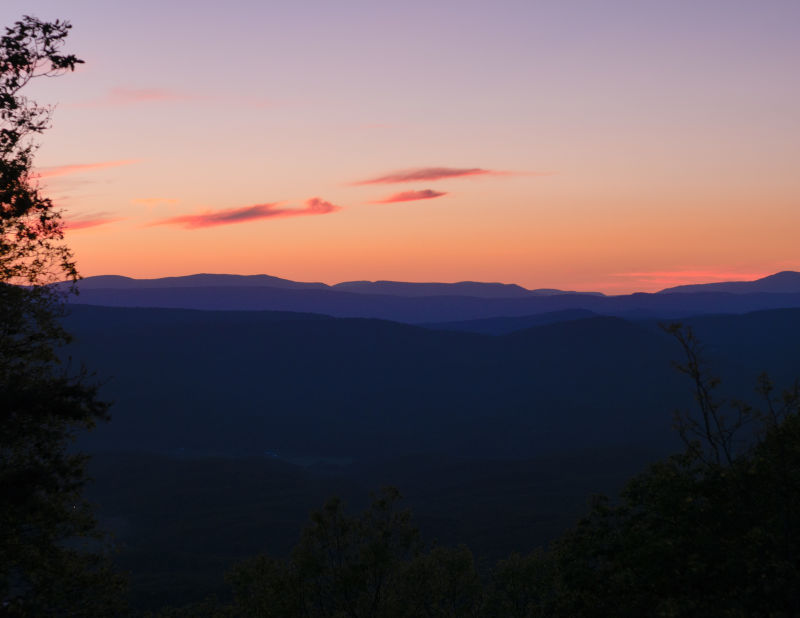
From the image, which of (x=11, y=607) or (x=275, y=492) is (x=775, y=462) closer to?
(x=11, y=607)

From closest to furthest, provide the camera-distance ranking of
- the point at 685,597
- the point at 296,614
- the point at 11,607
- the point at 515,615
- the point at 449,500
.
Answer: the point at 685,597 < the point at 11,607 < the point at 296,614 < the point at 515,615 < the point at 449,500

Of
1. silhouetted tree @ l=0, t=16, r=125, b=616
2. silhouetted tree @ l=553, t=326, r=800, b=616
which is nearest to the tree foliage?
silhouetted tree @ l=553, t=326, r=800, b=616

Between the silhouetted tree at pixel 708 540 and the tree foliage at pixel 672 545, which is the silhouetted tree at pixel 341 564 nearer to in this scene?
the tree foliage at pixel 672 545

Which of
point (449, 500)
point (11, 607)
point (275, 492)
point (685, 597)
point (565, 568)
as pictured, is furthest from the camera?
point (275, 492)

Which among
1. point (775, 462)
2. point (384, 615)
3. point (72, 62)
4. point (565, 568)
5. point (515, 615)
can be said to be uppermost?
point (72, 62)

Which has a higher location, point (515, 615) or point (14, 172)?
point (14, 172)

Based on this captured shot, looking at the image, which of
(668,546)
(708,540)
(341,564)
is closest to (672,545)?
(668,546)

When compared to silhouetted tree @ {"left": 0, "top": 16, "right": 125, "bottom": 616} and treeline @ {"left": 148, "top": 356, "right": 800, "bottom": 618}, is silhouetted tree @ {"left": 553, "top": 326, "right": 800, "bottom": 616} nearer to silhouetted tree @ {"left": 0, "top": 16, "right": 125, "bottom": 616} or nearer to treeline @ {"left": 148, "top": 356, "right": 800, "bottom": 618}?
treeline @ {"left": 148, "top": 356, "right": 800, "bottom": 618}

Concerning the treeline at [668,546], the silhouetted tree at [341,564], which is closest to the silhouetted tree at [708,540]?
the treeline at [668,546]

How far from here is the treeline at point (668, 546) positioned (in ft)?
58.1

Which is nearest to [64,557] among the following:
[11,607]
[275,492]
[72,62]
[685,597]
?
[11,607]

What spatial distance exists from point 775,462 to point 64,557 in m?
20.5

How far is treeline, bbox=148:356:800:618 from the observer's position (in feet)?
58.1

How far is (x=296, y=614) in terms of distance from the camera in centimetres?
3097
